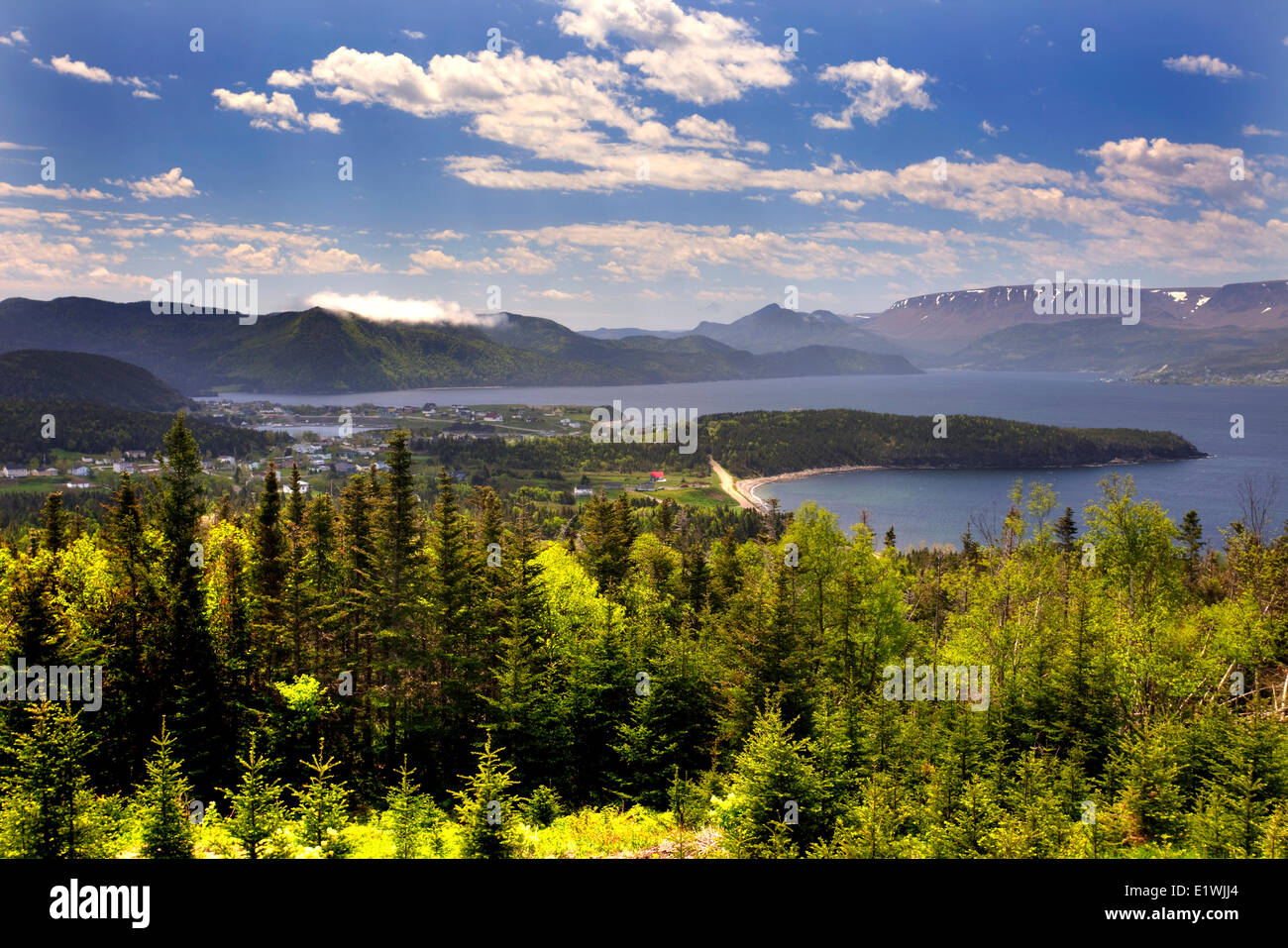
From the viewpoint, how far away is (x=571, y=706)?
28.4 meters

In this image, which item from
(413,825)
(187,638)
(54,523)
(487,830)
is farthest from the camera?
(54,523)

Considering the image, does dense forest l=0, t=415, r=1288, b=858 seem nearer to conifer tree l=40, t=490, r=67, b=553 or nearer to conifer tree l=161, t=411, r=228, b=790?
conifer tree l=161, t=411, r=228, b=790

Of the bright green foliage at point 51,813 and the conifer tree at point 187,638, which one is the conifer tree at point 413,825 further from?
the conifer tree at point 187,638

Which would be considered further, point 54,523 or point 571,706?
point 54,523

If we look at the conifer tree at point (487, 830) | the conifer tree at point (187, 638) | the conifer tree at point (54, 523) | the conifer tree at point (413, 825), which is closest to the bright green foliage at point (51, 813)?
the conifer tree at point (413, 825)

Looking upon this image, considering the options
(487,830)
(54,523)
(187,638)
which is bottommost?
(487,830)

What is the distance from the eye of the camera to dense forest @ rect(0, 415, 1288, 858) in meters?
17.4

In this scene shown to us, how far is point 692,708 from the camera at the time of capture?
96.3 ft

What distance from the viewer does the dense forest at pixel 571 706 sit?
17406 millimetres

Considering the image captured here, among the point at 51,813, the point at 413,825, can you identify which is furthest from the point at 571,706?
the point at 51,813

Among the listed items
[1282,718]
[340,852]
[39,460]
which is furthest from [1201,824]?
[39,460]

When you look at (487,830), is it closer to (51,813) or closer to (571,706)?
(51,813)
